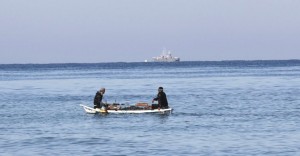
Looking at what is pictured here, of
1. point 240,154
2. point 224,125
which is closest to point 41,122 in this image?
point 224,125

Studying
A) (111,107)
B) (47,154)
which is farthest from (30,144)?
(111,107)

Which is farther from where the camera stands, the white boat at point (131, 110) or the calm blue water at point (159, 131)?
the white boat at point (131, 110)

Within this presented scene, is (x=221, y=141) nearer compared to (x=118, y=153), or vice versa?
(x=118, y=153)

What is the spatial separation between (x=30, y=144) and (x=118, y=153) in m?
4.57

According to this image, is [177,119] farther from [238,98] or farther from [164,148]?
[238,98]

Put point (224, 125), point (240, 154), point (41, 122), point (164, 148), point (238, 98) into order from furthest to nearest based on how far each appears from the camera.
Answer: point (238, 98), point (41, 122), point (224, 125), point (164, 148), point (240, 154)

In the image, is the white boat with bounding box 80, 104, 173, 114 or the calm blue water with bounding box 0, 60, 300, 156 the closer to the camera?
the calm blue water with bounding box 0, 60, 300, 156

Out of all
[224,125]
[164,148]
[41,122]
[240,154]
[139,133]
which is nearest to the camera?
[240,154]

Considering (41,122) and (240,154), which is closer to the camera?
(240,154)

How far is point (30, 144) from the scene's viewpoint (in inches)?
1214

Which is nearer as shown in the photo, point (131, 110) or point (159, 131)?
point (159, 131)

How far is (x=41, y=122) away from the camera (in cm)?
4138

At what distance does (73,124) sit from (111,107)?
6.44 metres

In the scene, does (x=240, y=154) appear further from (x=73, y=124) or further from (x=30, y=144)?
(x=73, y=124)
